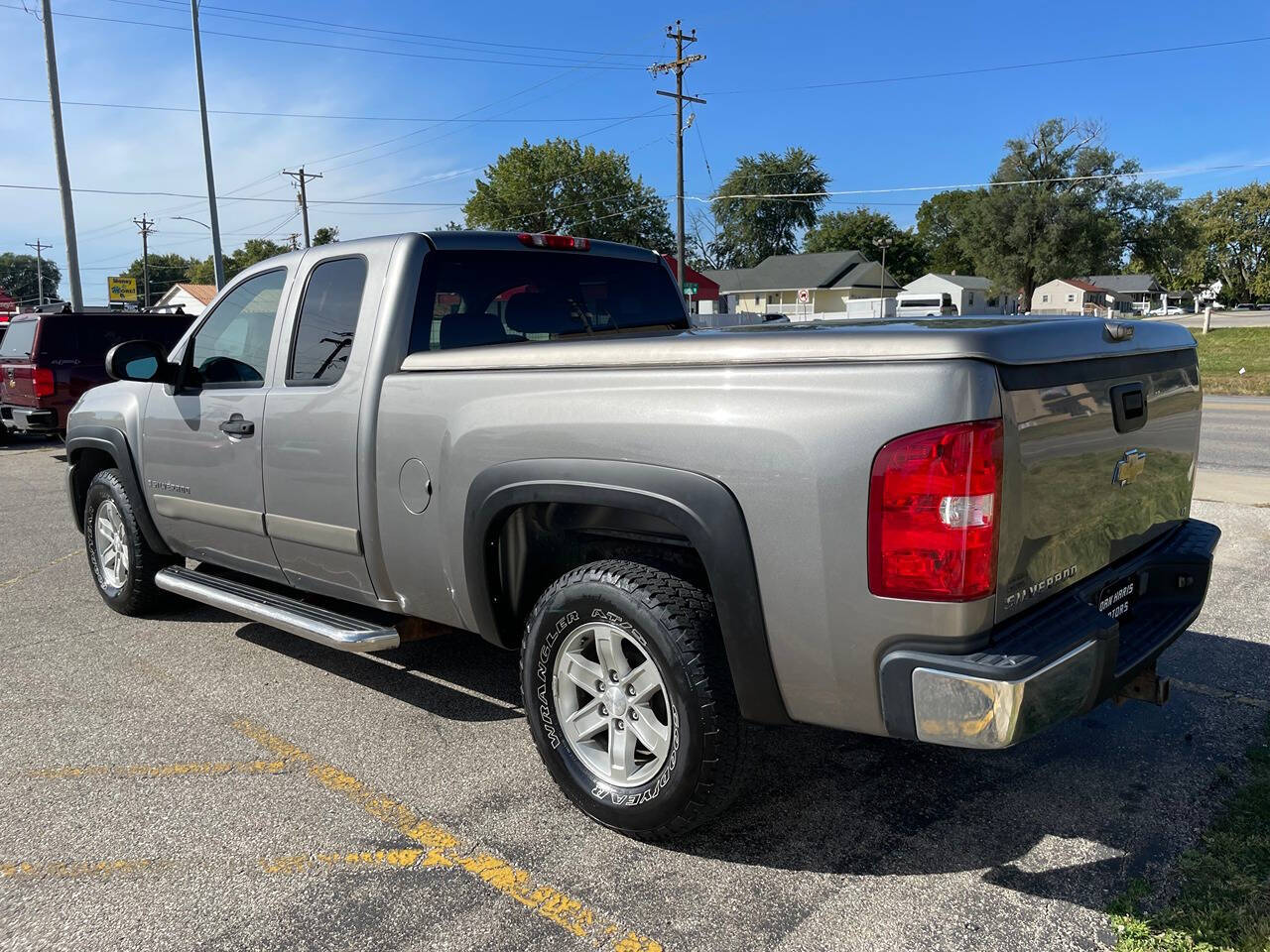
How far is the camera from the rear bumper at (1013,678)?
233 cm

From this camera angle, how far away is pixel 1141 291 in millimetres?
119688

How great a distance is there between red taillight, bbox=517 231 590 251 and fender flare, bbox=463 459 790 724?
4.97 ft

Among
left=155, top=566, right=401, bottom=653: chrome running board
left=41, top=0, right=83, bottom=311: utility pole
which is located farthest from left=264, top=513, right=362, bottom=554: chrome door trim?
left=41, top=0, right=83, bottom=311: utility pole

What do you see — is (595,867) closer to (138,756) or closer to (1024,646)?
(1024,646)

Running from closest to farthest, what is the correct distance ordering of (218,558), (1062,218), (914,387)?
1. (914,387)
2. (218,558)
3. (1062,218)

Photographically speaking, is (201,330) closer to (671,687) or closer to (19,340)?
(671,687)

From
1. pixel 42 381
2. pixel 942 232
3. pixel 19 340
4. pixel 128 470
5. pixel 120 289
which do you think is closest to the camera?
pixel 128 470

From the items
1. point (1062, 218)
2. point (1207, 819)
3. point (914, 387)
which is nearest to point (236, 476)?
point (914, 387)

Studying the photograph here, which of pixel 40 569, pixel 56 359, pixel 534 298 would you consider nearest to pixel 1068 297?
pixel 56 359

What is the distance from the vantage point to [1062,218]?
6806 cm

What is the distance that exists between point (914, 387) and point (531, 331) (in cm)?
221

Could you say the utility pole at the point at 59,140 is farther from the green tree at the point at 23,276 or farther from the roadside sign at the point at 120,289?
the green tree at the point at 23,276

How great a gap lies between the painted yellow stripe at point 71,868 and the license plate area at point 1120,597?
303cm

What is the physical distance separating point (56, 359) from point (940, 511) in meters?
12.9
